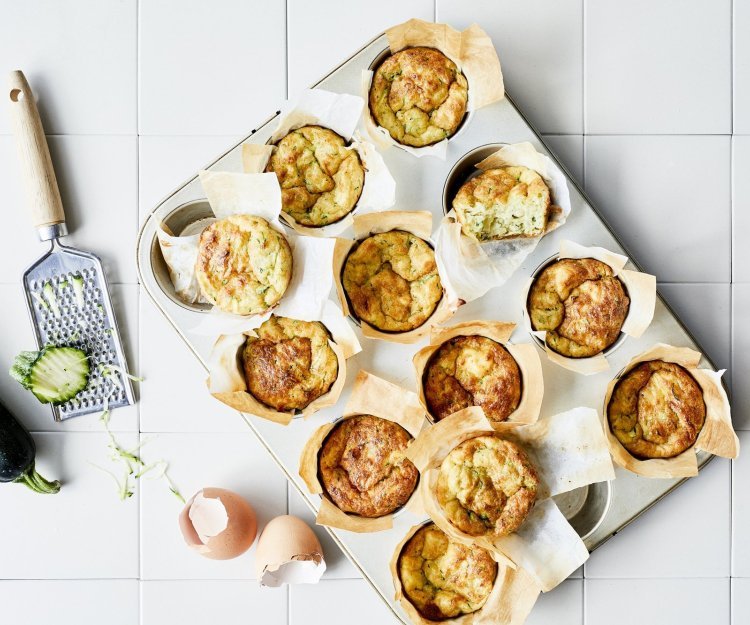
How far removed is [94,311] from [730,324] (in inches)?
86.4

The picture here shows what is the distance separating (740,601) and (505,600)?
1.00m

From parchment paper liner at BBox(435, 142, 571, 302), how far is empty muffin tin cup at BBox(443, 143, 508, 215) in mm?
23

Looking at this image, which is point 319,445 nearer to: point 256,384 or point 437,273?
point 256,384

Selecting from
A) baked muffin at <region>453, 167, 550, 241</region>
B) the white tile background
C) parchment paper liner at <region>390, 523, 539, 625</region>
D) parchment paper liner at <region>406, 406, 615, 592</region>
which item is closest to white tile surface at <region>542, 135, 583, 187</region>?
the white tile background

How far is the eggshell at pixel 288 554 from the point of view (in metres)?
2.15

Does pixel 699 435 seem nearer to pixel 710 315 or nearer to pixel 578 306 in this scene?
pixel 710 315

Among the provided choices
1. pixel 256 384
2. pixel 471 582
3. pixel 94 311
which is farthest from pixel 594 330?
pixel 94 311

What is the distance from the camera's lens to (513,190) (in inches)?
82.9

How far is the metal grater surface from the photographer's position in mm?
2324

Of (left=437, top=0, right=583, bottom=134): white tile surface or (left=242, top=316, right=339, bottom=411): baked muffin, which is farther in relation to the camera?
(left=437, top=0, right=583, bottom=134): white tile surface

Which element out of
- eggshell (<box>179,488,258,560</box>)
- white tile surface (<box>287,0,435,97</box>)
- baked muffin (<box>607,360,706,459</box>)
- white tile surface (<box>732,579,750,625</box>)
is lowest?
white tile surface (<box>732,579,750,625</box>)

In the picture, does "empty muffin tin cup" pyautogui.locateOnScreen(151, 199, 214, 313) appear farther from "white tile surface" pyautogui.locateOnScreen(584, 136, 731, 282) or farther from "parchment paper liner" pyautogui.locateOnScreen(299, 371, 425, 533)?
"white tile surface" pyautogui.locateOnScreen(584, 136, 731, 282)

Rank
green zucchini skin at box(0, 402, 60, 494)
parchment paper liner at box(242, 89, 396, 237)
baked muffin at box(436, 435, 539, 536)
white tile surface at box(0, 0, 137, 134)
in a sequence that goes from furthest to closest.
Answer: white tile surface at box(0, 0, 137, 134) → green zucchini skin at box(0, 402, 60, 494) → parchment paper liner at box(242, 89, 396, 237) → baked muffin at box(436, 435, 539, 536)

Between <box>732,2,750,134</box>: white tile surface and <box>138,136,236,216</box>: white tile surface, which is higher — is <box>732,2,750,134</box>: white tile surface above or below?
above
